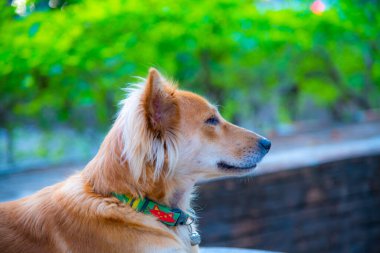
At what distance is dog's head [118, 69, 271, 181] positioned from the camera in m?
2.42

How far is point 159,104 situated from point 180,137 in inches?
9.1

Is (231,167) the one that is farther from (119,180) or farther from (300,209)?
→ (300,209)

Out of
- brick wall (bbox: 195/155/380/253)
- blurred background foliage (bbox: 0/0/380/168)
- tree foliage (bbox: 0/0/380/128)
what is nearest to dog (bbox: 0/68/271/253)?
brick wall (bbox: 195/155/380/253)

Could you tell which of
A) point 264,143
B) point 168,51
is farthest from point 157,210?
point 168,51

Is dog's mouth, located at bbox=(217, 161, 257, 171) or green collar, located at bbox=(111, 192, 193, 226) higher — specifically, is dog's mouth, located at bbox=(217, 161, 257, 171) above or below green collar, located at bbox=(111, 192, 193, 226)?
above

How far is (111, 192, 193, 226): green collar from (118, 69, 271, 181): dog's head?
0.13m

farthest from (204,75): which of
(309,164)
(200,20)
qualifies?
(309,164)

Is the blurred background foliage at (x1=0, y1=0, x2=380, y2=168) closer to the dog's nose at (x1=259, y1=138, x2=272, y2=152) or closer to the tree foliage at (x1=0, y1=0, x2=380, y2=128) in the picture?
the tree foliage at (x1=0, y1=0, x2=380, y2=128)

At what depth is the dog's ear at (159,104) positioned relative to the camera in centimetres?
243

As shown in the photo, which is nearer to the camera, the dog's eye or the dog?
the dog

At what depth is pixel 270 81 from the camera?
917 centimetres

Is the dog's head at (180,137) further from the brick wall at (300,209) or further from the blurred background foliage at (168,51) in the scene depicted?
the blurred background foliage at (168,51)

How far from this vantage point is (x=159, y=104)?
252 centimetres

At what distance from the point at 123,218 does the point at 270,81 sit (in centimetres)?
725
